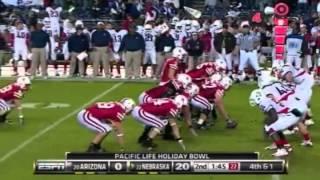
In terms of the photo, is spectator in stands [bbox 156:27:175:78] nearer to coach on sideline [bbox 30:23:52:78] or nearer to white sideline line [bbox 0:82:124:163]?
white sideline line [bbox 0:82:124:163]

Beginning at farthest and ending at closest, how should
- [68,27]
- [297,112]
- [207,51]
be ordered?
[68,27]
[207,51]
[297,112]

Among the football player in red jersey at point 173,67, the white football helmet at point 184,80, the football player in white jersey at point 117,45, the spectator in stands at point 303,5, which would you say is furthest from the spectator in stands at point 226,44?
the spectator in stands at point 303,5

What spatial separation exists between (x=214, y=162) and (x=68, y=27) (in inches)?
694

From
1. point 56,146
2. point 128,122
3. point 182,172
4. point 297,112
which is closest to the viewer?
point 182,172

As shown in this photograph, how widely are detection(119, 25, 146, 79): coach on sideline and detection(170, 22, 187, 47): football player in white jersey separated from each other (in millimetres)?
1328

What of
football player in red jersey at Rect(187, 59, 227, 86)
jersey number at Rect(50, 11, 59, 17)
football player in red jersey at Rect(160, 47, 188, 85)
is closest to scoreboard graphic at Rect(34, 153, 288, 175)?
football player in red jersey at Rect(160, 47, 188, 85)

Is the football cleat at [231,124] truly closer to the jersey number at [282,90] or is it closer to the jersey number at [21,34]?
the jersey number at [282,90]

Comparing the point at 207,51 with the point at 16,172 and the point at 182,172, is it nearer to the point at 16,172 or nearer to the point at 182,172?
the point at 16,172

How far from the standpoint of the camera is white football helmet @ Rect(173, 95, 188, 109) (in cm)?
1426

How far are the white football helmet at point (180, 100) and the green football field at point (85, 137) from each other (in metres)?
0.78

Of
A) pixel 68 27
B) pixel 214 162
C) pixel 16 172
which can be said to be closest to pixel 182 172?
pixel 214 162

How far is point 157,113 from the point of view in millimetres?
14031

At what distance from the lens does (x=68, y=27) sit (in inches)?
1053

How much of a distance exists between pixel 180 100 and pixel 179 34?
10.9 meters
